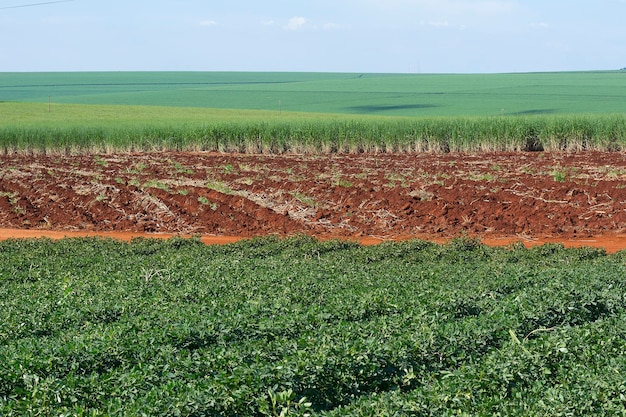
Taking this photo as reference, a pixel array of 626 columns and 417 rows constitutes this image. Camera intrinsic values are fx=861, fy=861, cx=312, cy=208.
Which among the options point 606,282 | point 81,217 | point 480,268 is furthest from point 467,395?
point 81,217

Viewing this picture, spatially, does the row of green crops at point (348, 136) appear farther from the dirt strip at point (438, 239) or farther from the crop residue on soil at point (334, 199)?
the dirt strip at point (438, 239)

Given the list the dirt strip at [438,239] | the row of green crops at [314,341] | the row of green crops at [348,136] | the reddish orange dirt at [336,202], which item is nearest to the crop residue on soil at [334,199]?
the reddish orange dirt at [336,202]

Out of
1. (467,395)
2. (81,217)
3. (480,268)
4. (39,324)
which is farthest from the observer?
(81,217)

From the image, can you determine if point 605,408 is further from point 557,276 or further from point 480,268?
point 480,268

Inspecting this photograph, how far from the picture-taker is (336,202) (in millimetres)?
18594

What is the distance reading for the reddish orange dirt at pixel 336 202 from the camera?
16.7m

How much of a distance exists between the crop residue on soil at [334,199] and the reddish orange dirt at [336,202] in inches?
1.0

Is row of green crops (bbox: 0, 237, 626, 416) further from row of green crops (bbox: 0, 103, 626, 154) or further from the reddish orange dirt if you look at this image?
row of green crops (bbox: 0, 103, 626, 154)

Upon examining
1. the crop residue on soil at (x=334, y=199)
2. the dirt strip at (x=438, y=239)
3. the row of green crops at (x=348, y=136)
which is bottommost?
the dirt strip at (x=438, y=239)

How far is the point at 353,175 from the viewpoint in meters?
22.1

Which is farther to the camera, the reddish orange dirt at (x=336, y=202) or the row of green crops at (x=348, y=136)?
the row of green crops at (x=348, y=136)

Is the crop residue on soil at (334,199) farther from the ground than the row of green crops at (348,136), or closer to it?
closer to it

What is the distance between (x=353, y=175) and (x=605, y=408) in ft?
55.1

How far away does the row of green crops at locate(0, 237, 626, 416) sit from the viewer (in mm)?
5617
